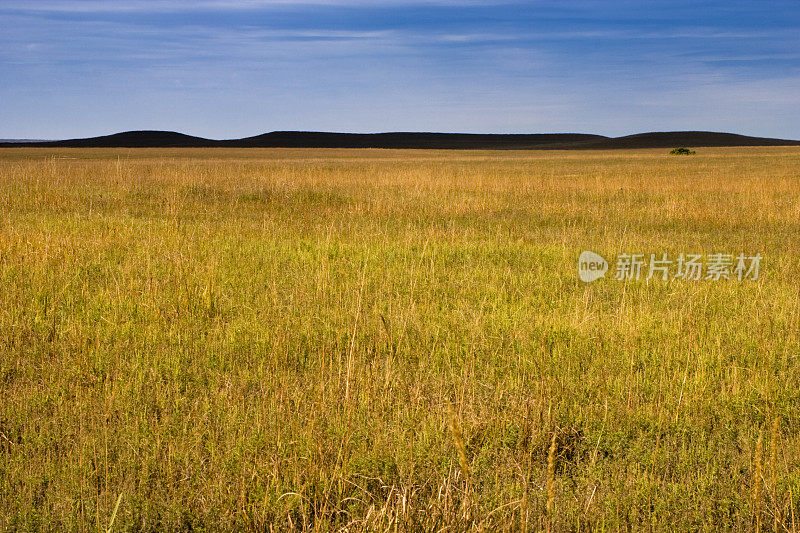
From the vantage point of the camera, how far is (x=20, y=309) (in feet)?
22.2

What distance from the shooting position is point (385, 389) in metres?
Answer: 4.80

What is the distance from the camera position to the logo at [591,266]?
29.2 feet

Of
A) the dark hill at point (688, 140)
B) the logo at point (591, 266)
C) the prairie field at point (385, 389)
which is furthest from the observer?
the dark hill at point (688, 140)

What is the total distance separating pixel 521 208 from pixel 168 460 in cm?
1414

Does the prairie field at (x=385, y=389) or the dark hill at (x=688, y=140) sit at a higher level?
the dark hill at (x=688, y=140)

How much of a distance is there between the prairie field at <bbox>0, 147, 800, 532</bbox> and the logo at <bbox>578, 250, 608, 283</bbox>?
6.5 inches

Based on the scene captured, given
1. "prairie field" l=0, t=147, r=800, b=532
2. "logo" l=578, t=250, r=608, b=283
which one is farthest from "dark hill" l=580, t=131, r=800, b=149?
"prairie field" l=0, t=147, r=800, b=532

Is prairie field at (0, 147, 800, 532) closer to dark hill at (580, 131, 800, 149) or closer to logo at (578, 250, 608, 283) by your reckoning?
logo at (578, 250, 608, 283)

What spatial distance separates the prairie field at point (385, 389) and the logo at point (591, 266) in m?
0.17

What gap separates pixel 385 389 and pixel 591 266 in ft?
18.8

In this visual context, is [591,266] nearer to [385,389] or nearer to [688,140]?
[385,389]

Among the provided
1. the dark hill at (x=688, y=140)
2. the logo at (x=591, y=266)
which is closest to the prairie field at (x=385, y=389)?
the logo at (x=591, y=266)

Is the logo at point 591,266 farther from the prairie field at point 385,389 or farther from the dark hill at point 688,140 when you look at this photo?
the dark hill at point 688,140

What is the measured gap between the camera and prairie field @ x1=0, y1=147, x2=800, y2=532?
3.46 m
